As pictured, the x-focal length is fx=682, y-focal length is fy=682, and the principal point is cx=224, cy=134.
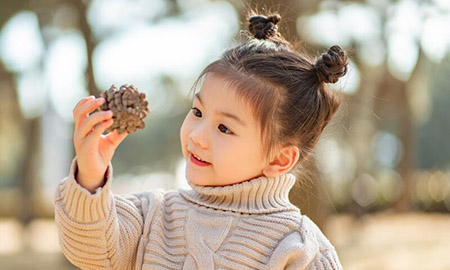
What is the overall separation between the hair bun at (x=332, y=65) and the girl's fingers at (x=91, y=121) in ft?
2.25

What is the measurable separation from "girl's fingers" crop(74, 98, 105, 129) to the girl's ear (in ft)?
1.78

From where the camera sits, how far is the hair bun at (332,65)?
1988mm

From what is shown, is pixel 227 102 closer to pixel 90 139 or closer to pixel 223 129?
pixel 223 129

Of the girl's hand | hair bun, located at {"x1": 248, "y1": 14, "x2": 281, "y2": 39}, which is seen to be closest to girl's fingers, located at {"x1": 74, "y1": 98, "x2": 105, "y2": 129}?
the girl's hand

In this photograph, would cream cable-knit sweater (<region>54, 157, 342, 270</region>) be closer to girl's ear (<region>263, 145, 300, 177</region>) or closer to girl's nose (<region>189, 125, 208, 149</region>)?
girl's ear (<region>263, 145, 300, 177</region>)

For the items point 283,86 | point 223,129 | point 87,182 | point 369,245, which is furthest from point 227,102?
point 369,245

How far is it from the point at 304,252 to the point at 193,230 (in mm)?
306

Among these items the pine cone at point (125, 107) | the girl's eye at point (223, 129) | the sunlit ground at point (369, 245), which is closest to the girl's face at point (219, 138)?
the girl's eye at point (223, 129)

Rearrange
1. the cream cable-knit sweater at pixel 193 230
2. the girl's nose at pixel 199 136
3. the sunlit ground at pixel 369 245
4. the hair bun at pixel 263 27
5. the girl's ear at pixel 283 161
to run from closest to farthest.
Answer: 1. the cream cable-knit sweater at pixel 193 230
2. the girl's nose at pixel 199 136
3. the girl's ear at pixel 283 161
4. the hair bun at pixel 263 27
5. the sunlit ground at pixel 369 245

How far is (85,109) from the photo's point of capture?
1.65 m

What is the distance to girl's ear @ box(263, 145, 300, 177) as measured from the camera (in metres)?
1.96

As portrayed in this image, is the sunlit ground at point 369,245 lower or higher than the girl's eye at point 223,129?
lower

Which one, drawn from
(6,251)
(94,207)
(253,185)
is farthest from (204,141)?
(6,251)

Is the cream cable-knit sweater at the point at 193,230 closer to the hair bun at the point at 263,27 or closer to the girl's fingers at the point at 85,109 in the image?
the girl's fingers at the point at 85,109
